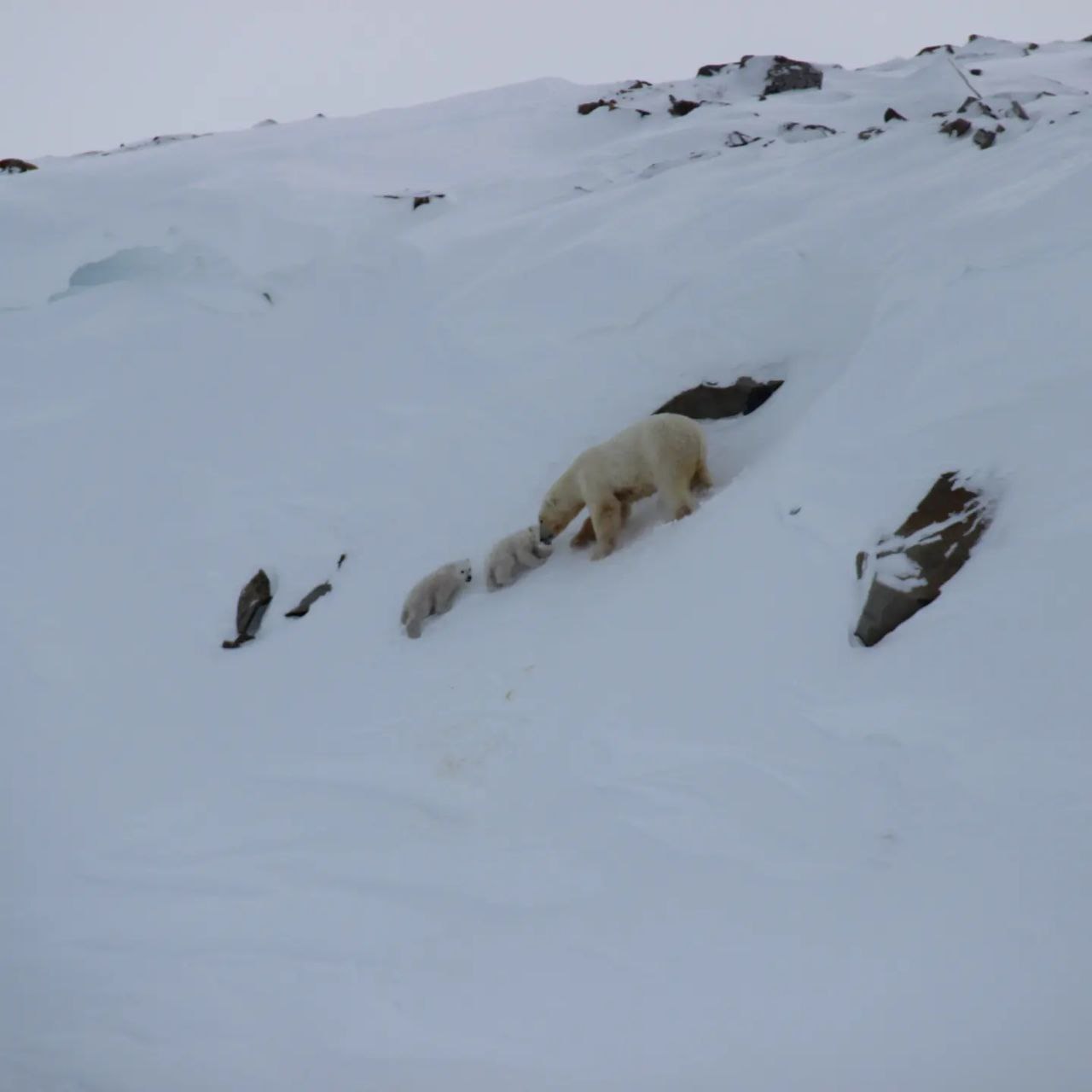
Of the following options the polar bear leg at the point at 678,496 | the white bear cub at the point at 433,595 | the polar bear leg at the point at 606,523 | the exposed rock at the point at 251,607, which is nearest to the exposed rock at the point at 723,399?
the polar bear leg at the point at 678,496

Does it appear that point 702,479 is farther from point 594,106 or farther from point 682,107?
point 594,106

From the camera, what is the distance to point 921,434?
6445 mm

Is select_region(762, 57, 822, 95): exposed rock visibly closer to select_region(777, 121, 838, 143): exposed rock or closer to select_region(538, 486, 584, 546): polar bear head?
select_region(777, 121, 838, 143): exposed rock

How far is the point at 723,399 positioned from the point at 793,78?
1587cm

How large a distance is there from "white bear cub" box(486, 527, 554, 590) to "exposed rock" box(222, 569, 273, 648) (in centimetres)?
216

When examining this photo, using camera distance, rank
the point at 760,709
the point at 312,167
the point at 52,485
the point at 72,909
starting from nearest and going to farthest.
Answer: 1. the point at 760,709
2. the point at 72,909
3. the point at 52,485
4. the point at 312,167

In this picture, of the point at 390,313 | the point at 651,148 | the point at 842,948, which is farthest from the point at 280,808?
the point at 651,148

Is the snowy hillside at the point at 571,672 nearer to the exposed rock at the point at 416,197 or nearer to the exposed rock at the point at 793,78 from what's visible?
the exposed rock at the point at 416,197

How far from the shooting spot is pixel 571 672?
6680 mm

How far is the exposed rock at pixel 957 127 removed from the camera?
500 inches

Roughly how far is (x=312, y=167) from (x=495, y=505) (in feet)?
39.8

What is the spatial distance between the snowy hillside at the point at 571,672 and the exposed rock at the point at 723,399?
0.25 meters

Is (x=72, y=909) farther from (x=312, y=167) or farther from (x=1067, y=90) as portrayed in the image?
(x=1067, y=90)

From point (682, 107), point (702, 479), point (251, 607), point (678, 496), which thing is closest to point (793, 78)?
point (682, 107)
